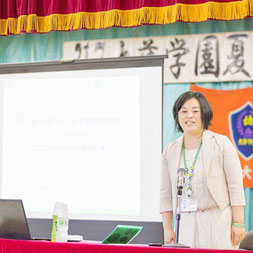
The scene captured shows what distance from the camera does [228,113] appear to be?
337cm

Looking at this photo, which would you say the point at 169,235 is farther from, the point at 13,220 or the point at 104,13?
the point at 104,13

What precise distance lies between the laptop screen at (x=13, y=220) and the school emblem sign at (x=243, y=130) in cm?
227

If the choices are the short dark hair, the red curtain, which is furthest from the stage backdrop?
the short dark hair

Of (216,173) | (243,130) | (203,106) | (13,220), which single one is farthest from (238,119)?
(13,220)

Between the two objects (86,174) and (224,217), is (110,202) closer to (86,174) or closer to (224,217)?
(86,174)

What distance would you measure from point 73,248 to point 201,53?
252cm

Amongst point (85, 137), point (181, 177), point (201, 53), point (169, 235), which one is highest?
point (201, 53)

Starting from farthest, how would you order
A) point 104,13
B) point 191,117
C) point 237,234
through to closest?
point 104,13
point 191,117
point 237,234

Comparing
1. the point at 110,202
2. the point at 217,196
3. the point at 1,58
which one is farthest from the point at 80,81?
the point at 1,58

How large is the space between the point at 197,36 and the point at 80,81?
123 cm

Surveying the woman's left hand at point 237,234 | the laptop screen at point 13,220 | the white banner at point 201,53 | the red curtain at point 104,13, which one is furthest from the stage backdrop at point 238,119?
the laptop screen at point 13,220

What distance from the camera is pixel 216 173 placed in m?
2.29

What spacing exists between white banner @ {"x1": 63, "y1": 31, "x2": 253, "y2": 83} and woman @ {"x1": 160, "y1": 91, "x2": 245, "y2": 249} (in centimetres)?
107

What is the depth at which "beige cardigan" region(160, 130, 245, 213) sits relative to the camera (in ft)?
7.41
